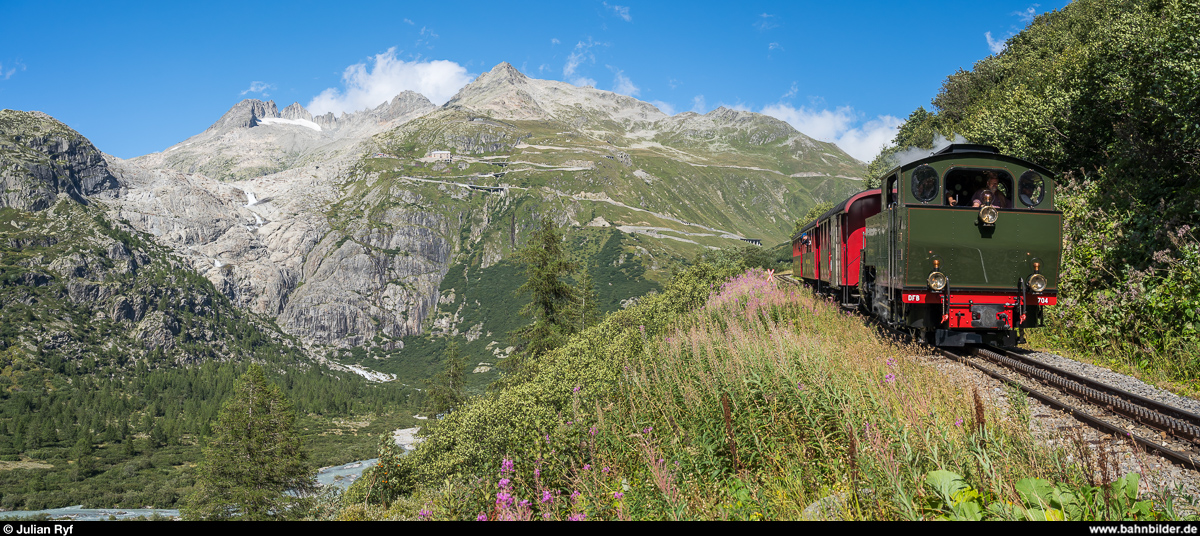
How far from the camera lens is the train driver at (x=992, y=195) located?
14.5 m

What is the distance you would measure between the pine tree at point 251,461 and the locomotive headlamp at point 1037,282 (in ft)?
217

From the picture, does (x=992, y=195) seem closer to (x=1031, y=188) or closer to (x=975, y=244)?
(x=1031, y=188)

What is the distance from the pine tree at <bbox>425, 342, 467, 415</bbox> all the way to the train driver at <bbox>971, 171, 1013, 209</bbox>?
7234cm

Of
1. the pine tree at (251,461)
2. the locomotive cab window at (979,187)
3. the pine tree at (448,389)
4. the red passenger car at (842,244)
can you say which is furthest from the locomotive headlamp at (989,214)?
the pine tree at (448,389)

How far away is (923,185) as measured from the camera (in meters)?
14.6

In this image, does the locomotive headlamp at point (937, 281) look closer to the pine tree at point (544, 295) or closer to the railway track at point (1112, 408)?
the railway track at point (1112, 408)

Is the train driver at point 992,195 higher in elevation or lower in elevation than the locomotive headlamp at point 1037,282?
higher

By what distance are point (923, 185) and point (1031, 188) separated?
259cm

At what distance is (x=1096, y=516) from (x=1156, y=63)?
2262cm

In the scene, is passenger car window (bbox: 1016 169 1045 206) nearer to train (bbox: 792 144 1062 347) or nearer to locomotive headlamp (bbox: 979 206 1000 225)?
train (bbox: 792 144 1062 347)

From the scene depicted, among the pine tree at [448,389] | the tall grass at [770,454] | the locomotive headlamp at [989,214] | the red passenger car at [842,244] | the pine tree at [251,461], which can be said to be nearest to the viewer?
the tall grass at [770,454]

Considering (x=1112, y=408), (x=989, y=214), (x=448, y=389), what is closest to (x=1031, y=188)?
(x=989, y=214)

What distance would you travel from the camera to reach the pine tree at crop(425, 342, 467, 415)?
87000mm
